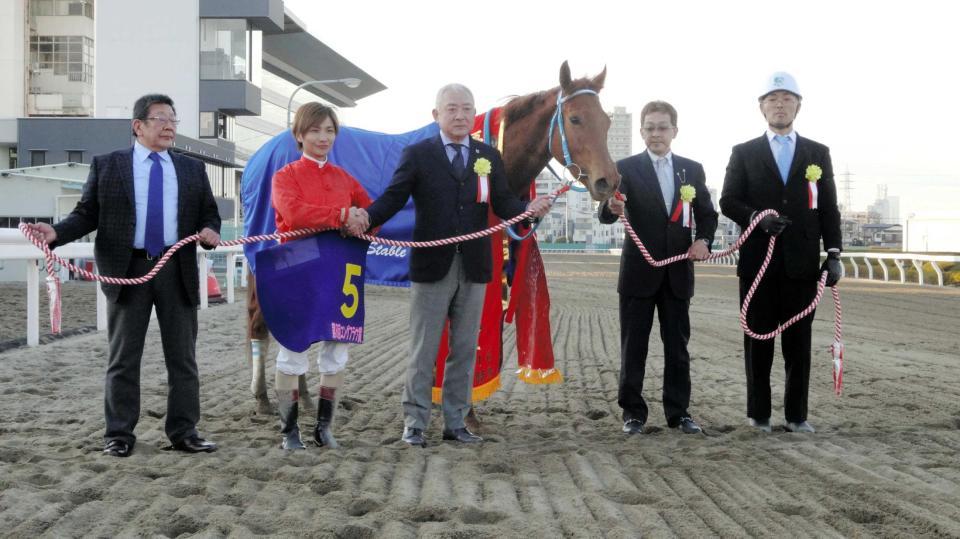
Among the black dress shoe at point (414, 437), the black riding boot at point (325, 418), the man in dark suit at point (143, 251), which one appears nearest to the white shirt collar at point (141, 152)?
the man in dark suit at point (143, 251)

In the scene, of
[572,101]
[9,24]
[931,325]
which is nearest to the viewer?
[572,101]

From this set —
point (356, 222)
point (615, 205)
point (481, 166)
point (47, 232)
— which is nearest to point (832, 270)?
point (615, 205)

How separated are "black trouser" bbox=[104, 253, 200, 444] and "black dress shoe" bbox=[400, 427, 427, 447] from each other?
1.02 metres

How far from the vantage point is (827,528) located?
3.21 m

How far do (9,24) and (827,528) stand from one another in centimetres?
4410

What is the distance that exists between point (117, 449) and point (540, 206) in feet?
7.55

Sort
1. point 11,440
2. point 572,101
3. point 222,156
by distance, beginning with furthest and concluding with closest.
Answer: point 222,156
point 572,101
point 11,440

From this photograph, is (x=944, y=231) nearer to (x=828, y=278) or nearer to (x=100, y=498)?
(x=828, y=278)

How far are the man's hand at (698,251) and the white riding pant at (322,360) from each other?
6.39 feet

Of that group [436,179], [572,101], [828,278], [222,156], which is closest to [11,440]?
[436,179]

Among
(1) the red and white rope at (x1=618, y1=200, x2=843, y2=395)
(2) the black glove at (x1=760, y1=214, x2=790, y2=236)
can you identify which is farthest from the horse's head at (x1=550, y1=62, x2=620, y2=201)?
(2) the black glove at (x1=760, y1=214, x2=790, y2=236)

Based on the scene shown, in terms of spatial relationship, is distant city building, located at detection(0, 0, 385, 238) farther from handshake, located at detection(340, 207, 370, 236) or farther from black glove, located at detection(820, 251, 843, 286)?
black glove, located at detection(820, 251, 843, 286)

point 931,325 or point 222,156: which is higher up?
point 222,156

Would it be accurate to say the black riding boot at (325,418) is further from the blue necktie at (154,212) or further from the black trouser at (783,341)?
the black trouser at (783,341)
